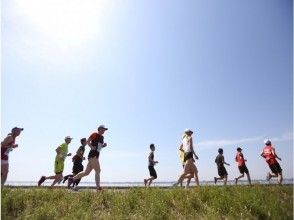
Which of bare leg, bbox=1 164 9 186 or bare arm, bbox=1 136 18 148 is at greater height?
bare arm, bbox=1 136 18 148

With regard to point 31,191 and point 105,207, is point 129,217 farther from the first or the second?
point 31,191

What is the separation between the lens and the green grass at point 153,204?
8523 millimetres

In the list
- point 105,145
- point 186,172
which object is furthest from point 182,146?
point 105,145

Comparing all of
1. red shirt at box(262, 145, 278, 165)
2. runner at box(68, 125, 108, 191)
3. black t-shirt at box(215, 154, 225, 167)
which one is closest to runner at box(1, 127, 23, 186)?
runner at box(68, 125, 108, 191)

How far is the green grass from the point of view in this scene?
8.52 metres

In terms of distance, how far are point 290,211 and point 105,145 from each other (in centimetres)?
637

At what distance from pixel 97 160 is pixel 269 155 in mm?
8093

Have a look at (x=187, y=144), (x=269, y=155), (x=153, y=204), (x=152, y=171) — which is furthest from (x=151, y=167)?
(x=153, y=204)

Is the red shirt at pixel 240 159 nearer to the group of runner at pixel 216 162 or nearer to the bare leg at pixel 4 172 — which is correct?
the group of runner at pixel 216 162

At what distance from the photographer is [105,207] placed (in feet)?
30.8

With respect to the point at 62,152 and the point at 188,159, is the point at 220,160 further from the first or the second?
the point at 62,152

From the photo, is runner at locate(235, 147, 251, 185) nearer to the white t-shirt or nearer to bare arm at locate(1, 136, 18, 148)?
the white t-shirt

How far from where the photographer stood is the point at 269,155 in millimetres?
15273

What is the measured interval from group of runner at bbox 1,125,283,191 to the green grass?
1581mm
